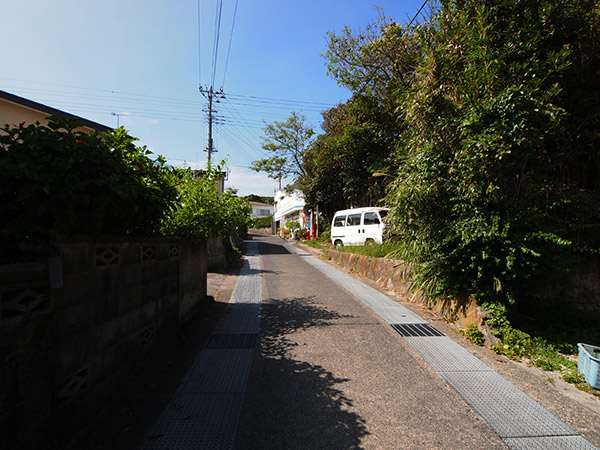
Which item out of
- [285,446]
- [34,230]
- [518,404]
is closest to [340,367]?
[285,446]

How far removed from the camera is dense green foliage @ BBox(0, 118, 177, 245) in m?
1.93

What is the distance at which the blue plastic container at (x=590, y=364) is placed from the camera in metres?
3.08

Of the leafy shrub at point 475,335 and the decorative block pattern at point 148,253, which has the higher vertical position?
the decorative block pattern at point 148,253

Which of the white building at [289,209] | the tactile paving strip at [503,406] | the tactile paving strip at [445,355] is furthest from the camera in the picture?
the white building at [289,209]

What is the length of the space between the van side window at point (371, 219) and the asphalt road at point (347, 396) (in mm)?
7459

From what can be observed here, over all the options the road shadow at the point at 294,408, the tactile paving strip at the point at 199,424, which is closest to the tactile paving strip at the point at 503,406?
the road shadow at the point at 294,408

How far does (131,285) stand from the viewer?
9.66ft

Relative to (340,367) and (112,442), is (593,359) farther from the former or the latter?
(112,442)

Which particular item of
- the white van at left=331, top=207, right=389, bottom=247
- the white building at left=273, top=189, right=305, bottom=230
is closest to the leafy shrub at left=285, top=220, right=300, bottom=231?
the white building at left=273, top=189, right=305, bottom=230

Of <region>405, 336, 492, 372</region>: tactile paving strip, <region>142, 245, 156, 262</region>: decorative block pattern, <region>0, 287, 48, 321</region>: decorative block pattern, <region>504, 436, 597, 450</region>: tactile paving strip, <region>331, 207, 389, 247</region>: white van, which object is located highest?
<region>331, 207, 389, 247</region>: white van

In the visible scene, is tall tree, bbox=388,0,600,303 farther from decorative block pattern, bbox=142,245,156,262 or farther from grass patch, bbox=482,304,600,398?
decorative block pattern, bbox=142,245,156,262

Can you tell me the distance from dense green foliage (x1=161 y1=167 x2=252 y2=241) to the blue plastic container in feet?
15.8

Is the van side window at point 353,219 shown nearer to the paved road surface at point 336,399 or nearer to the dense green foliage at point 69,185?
the paved road surface at point 336,399

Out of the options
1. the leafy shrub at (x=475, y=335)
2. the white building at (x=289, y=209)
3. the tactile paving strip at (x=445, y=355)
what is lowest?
the tactile paving strip at (x=445, y=355)
